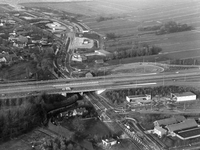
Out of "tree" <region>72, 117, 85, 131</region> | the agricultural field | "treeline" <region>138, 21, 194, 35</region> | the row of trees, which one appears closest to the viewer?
the row of trees

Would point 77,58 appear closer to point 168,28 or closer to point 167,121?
point 167,121

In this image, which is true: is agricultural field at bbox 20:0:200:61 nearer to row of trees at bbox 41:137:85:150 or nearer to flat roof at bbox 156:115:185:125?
flat roof at bbox 156:115:185:125

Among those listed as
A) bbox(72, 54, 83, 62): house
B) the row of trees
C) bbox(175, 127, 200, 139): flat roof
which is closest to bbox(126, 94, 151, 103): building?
bbox(175, 127, 200, 139): flat roof

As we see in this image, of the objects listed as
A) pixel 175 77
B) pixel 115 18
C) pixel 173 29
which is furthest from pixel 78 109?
pixel 115 18

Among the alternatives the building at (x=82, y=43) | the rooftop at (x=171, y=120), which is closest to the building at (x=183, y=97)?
the rooftop at (x=171, y=120)

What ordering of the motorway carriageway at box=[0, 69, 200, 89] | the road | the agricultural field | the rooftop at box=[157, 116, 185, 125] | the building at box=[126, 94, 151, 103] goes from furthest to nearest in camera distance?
the agricultural field → the motorway carriageway at box=[0, 69, 200, 89] → the building at box=[126, 94, 151, 103] → the road → the rooftop at box=[157, 116, 185, 125]

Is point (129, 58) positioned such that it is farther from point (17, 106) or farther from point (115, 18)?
point (115, 18)
